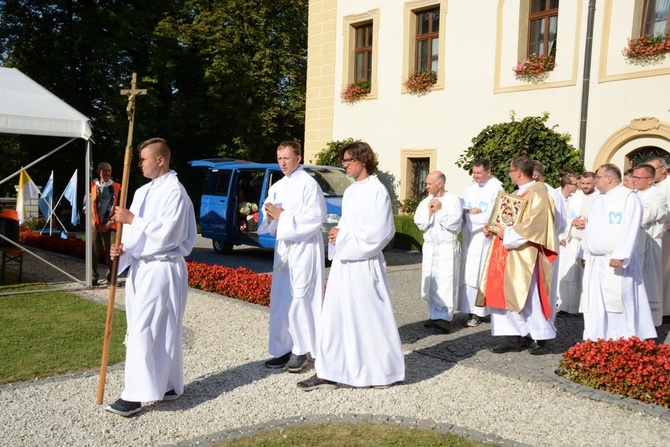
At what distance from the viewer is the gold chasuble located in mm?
6254

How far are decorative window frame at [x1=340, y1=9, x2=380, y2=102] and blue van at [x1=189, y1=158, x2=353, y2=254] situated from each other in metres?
5.15

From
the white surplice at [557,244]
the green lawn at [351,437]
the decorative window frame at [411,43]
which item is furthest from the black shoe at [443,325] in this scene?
the decorative window frame at [411,43]

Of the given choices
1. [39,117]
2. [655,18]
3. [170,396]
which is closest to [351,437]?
[170,396]

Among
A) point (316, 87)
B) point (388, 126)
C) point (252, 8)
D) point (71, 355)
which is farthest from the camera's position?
point (252, 8)

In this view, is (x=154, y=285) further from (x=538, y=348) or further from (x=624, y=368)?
(x=538, y=348)

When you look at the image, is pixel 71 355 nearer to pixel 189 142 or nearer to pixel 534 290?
pixel 534 290

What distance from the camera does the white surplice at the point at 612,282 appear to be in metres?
6.37

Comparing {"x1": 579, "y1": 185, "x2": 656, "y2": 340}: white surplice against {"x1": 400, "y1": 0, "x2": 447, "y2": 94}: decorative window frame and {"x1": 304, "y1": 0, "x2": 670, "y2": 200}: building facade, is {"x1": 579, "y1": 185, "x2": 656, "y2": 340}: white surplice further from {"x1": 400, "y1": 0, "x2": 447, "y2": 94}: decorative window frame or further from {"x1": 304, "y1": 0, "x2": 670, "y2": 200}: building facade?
{"x1": 400, "y1": 0, "x2": 447, "y2": 94}: decorative window frame

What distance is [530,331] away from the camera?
251 inches

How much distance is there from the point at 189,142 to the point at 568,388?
2860 cm

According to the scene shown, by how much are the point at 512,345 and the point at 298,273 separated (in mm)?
2367

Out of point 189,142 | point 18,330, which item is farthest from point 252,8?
point 18,330

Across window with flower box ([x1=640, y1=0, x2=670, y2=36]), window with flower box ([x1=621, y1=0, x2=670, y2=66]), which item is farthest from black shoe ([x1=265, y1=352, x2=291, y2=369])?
window with flower box ([x1=640, y1=0, x2=670, y2=36])

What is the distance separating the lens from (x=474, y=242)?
8.08 m
